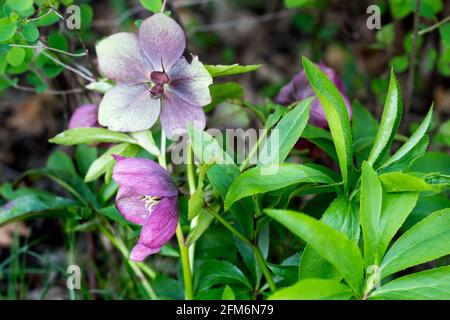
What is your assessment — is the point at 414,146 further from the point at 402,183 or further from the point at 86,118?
the point at 86,118

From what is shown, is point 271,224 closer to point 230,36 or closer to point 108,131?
point 108,131

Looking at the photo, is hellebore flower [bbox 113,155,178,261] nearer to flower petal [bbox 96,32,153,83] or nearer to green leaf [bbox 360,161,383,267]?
flower petal [bbox 96,32,153,83]

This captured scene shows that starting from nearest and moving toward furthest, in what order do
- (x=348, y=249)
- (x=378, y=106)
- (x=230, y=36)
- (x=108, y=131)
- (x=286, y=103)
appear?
(x=348, y=249) < (x=108, y=131) < (x=286, y=103) < (x=378, y=106) < (x=230, y=36)

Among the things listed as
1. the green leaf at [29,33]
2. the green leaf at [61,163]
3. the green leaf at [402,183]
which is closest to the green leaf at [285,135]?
the green leaf at [402,183]

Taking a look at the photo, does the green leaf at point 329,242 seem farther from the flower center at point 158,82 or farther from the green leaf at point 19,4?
the green leaf at point 19,4
